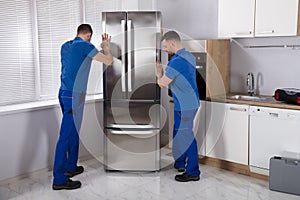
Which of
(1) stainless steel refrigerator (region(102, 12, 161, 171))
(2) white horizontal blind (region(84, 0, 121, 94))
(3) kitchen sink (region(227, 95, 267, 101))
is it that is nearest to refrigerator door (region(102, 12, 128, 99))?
(1) stainless steel refrigerator (region(102, 12, 161, 171))

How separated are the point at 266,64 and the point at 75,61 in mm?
2159


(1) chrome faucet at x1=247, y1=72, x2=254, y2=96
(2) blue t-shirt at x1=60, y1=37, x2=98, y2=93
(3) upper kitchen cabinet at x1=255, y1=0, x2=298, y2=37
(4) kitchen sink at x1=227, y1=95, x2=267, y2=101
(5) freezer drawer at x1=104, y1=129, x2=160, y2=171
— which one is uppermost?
(3) upper kitchen cabinet at x1=255, y1=0, x2=298, y2=37

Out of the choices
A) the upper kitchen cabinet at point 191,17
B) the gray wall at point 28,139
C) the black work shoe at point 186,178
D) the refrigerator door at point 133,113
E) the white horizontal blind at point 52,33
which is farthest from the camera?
the upper kitchen cabinet at point 191,17

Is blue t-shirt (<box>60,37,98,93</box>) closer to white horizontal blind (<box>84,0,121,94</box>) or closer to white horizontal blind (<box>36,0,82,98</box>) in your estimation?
white horizontal blind (<box>36,0,82,98</box>)

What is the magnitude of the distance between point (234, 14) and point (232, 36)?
0.80ft

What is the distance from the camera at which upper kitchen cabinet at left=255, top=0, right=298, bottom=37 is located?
3598mm

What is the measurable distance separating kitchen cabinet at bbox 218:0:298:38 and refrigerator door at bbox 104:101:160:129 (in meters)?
1.21

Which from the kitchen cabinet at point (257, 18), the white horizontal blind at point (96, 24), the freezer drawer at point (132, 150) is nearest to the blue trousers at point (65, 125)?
the freezer drawer at point (132, 150)

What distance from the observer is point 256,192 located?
11.6 ft

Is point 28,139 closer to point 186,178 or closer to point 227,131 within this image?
point 186,178

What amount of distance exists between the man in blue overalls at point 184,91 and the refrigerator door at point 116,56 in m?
0.40

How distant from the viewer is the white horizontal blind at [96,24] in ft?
15.5

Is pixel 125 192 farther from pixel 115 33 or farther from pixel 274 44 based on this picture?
pixel 274 44

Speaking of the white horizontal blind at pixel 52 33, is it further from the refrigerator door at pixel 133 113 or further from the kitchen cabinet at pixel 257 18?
the kitchen cabinet at pixel 257 18
